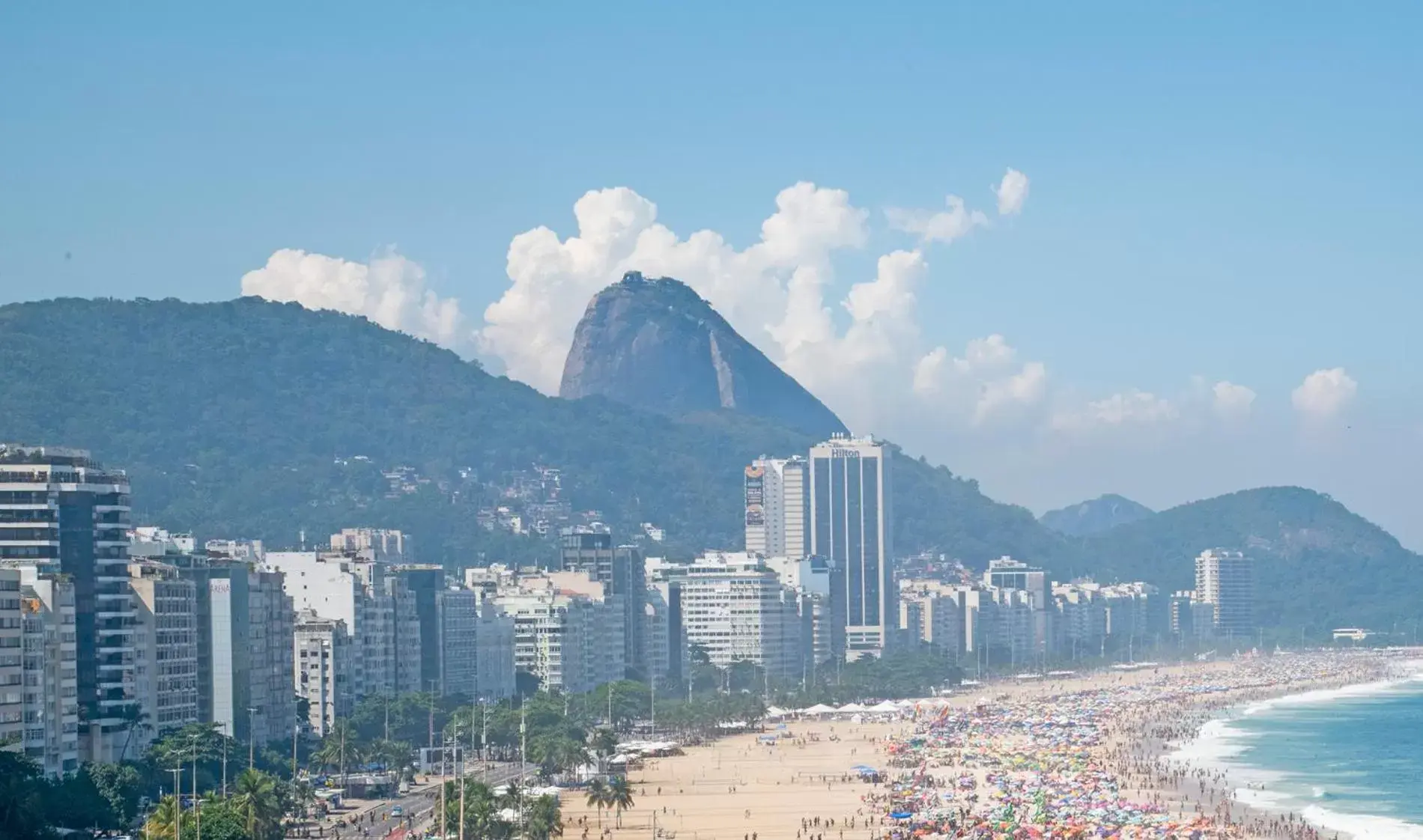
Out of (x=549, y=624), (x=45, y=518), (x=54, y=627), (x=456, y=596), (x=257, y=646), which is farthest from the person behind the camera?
(x=549, y=624)

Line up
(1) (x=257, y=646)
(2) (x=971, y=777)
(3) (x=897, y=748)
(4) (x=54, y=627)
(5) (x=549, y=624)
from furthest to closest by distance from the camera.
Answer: (5) (x=549, y=624) → (3) (x=897, y=748) → (2) (x=971, y=777) → (1) (x=257, y=646) → (4) (x=54, y=627)

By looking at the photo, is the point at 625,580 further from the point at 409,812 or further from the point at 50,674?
the point at 50,674

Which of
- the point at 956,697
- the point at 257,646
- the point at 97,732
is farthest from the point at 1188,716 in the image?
the point at 97,732

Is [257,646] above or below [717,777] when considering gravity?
above

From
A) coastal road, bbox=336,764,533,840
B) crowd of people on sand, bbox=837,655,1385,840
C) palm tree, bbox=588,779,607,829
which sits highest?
palm tree, bbox=588,779,607,829

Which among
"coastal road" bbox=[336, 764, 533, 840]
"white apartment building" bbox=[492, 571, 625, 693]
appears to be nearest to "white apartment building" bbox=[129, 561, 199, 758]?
"coastal road" bbox=[336, 764, 533, 840]

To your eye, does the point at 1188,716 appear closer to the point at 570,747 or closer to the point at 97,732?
the point at 570,747

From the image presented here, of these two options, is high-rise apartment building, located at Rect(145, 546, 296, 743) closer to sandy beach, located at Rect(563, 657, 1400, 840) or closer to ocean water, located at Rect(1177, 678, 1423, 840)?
sandy beach, located at Rect(563, 657, 1400, 840)

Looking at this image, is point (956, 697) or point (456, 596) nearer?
point (456, 596)
